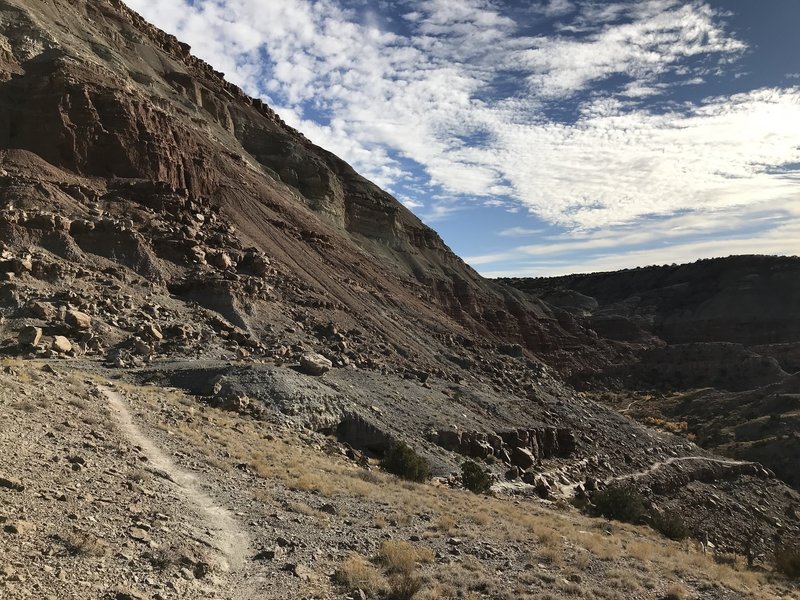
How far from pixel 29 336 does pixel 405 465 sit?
14337 millimetres

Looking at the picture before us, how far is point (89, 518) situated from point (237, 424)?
9668mm

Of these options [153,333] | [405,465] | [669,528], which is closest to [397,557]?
[405,465]

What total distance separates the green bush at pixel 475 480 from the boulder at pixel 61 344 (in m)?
15.3

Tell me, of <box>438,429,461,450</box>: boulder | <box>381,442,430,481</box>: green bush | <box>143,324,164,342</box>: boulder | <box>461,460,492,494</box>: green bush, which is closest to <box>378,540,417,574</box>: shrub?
<box>381,442,430,481</box>: green bush

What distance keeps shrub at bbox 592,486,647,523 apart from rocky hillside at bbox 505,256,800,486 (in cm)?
2102

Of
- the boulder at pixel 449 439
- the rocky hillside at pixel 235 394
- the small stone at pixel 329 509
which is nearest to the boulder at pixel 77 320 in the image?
the rocky hillside at pixel 235 394

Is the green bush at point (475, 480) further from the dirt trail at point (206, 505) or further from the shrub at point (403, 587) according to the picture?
the shrub at point (403, 587)

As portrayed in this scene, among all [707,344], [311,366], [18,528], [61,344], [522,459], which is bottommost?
[522,459]

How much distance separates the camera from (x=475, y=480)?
19.8 m

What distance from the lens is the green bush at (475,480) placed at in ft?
64.1

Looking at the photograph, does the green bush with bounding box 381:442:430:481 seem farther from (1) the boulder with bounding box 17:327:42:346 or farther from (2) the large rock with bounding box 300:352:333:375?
(1) the boulder with bounding box 17:327:42:346

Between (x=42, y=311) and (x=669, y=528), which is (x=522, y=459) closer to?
(x=669, y=528)

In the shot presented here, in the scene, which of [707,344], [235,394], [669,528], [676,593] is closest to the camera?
[676,593]

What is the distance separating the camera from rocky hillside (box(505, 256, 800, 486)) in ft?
144
